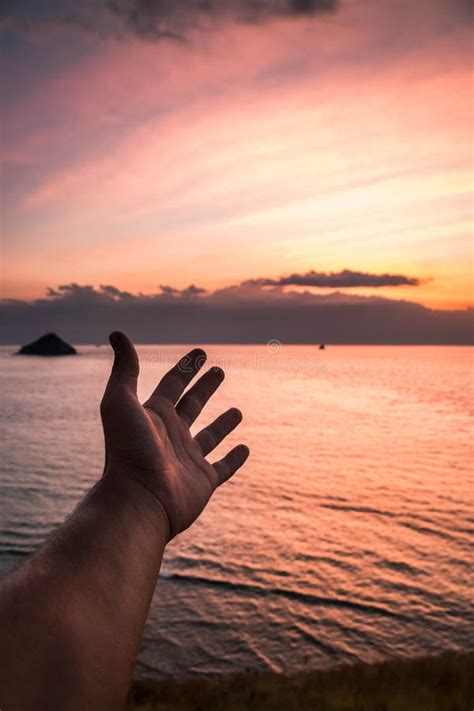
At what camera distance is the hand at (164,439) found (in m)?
2.98

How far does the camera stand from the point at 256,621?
11.8 meters

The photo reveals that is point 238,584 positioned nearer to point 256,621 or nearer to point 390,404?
point 256,621

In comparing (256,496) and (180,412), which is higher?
(180,412)

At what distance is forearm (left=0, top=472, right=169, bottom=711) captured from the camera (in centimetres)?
207

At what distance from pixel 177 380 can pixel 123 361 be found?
32.7 inches

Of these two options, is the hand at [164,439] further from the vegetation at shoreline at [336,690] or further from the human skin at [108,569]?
the vegetation at shoreline at [336,690]

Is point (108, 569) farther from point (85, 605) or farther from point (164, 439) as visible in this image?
point (164, 439)

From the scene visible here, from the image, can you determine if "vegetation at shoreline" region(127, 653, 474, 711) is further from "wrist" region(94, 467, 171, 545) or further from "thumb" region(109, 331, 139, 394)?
"thumb" region(109, 331, 139, 394)

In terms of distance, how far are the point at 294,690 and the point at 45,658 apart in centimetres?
818

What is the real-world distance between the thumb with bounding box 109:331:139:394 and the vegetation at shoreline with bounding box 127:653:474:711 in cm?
744

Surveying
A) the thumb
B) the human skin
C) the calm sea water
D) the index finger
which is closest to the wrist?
the human skin

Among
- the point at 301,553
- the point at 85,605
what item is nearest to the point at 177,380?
the point at 85,605

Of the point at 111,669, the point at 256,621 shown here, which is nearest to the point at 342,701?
the point at 256,621

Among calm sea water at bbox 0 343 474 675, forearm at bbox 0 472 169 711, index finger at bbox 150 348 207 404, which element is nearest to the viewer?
forearm at bbox 0 472 169 711
